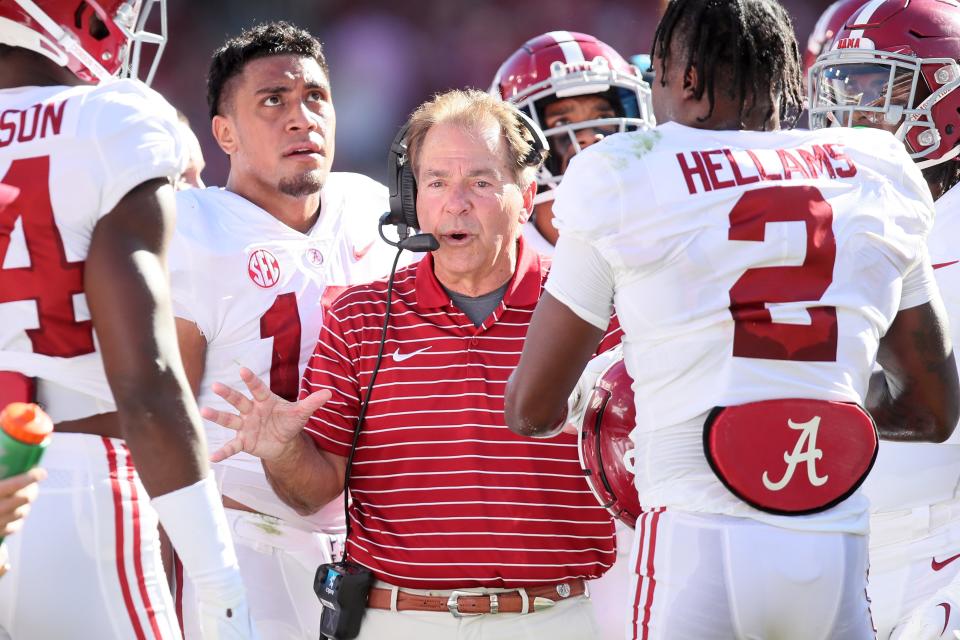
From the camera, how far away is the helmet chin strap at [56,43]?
1.97 meters

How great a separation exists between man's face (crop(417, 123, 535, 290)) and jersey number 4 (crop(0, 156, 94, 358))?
1008 millimetres

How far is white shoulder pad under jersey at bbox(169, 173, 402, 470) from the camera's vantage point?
305 centimetres

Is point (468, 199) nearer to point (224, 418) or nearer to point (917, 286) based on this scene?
point (224, 418)

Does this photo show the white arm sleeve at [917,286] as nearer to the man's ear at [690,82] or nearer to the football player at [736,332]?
the football player at [736,332]

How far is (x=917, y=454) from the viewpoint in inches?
110

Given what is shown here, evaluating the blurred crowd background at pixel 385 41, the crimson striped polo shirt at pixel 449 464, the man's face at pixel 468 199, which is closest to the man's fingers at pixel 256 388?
the crimson striped polo shirt at pixel 449 464

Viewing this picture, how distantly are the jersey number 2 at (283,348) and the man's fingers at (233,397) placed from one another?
679 mm

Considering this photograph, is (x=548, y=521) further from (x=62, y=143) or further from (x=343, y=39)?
(x=343, y=39)

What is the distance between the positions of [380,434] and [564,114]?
1837mm

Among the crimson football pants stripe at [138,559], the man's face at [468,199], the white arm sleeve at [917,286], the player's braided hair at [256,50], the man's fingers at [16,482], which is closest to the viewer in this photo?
the man's fingers at [16,482]

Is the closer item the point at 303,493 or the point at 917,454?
the point at 303,493

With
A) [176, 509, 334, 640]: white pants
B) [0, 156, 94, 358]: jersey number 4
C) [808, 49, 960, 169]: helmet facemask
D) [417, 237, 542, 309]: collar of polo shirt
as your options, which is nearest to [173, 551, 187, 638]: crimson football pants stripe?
[176, 509, 334, 640]: white pants

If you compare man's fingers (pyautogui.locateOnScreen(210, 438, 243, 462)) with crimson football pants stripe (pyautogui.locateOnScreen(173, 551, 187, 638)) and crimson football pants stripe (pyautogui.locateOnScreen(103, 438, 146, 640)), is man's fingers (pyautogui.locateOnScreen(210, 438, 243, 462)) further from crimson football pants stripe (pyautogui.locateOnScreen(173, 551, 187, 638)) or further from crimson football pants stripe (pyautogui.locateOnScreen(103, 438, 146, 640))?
crimson football pants stripe (pyautogui.locateOnScreen(173, 551, 187, 638))

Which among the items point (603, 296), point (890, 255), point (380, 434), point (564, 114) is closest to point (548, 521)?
point (380, 434)
